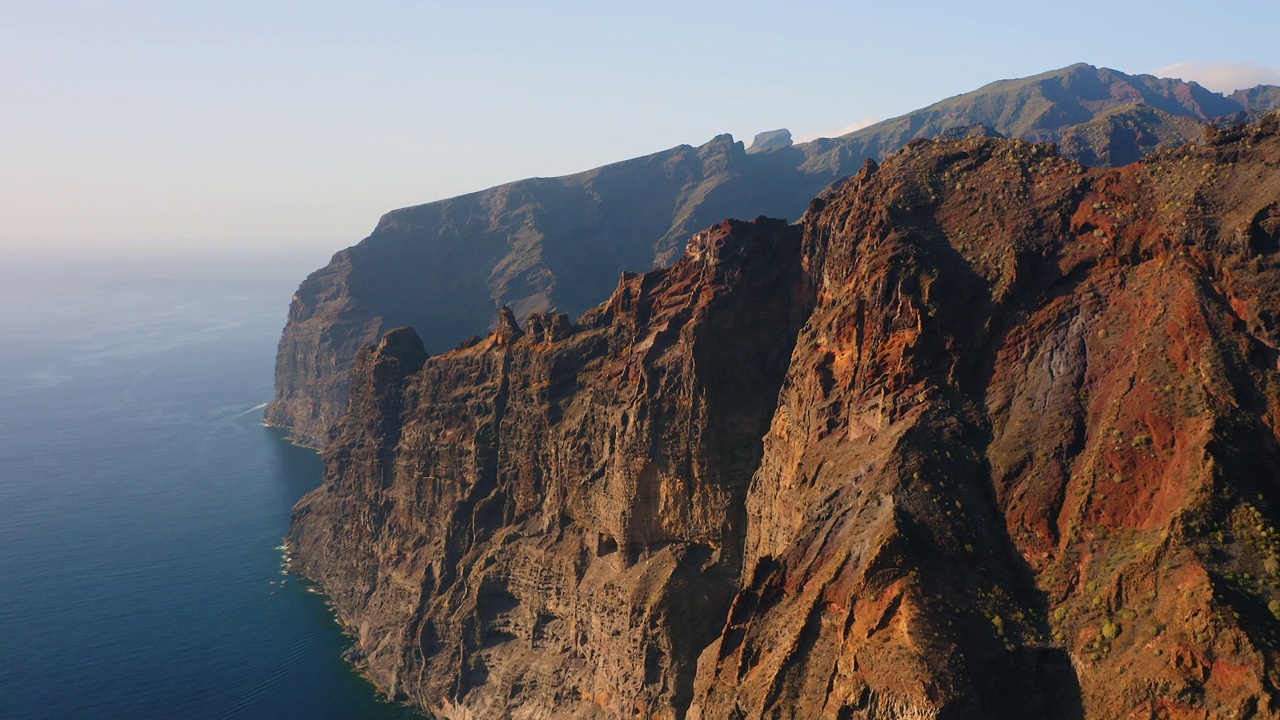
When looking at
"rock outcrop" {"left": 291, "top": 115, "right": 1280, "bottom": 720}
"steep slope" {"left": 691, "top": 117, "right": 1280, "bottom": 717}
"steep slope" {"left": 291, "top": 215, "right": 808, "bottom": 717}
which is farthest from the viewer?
"steep slope" {"left": 291, "top": 215, "right": 808, "bottom": 717}

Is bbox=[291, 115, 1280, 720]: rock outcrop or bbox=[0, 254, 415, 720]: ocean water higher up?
bbox=[291, 115, 1280, 720]: rock outcrop

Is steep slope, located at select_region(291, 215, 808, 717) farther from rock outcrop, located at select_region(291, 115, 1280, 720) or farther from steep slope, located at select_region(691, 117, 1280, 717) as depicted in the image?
steep slope, located at select_region(691, 117, 1280, 717)

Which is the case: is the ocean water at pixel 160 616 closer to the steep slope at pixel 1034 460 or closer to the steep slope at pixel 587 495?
the steep slope at pixel 587 495

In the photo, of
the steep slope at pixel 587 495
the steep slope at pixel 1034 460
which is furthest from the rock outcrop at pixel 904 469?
the steep slope at pixel 587 495

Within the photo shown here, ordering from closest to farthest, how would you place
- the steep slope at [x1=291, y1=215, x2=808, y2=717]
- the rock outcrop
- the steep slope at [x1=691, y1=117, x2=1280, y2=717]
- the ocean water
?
1. the steep slope at [x1=691, y1=117, x2=1280, y2=717]
2. the rock outcrop
3. the steep slope at [x1=291, y1=215, x2=808, y2=717]
4. the ocean water

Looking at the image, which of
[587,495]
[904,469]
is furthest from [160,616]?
[904,469]

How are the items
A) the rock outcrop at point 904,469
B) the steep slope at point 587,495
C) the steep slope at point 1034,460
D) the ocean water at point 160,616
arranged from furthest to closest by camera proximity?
the ocean water at point 160,616
the steep slope at point 587,495
the rock outcrop at point 904,469
the steep slope at point 1034,460

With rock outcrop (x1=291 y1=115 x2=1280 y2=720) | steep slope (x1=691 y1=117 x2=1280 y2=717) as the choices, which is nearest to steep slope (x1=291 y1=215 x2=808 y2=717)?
rock outcrop (x1=291 y1=115 x2=1280 y2=720)

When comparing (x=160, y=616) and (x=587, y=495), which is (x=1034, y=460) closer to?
(x=587, y=495)

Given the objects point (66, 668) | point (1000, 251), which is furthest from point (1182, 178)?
point (66, 668)
